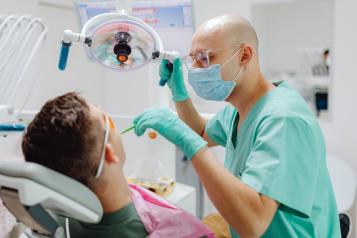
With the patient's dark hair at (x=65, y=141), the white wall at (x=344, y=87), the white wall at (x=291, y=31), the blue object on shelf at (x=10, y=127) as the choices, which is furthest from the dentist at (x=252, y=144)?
the white wall at (x=291, y=31)

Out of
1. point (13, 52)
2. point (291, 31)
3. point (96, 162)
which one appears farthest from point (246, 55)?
point (291, 31)

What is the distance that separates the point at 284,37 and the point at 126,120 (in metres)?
3.83

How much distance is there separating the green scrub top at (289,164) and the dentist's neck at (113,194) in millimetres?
354

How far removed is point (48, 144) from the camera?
894 mm

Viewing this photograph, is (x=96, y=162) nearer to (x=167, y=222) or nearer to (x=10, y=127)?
(x=167, y=222)

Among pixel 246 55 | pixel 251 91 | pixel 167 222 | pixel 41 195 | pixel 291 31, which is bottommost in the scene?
pixel 167 222

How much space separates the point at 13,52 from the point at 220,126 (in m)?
0.94

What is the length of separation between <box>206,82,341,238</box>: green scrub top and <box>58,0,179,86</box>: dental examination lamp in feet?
1.30

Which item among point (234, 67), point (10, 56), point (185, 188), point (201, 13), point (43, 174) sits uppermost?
point (201, 13)

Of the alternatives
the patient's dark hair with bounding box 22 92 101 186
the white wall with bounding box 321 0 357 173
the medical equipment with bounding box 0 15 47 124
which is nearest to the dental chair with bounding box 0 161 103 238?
the patient's dark hair with bounding box 22 92 101 186

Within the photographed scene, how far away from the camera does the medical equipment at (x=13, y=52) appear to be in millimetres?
1502

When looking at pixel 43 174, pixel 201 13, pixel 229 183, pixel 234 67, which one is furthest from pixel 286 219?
pixel 201 13

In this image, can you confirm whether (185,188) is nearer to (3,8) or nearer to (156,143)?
(156,143)

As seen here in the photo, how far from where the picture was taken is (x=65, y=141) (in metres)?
0.89
